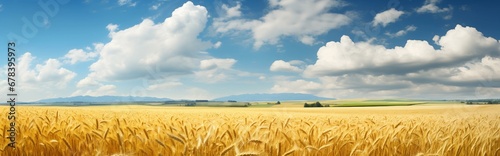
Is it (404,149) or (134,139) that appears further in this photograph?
(404,149)

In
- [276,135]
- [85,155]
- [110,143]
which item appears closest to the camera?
[85,155]

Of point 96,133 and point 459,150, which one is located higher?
point 96,133

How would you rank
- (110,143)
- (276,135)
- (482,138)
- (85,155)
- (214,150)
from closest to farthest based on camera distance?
(214,150) → (85,155) → (110,143) → (276,135) → (482,138)

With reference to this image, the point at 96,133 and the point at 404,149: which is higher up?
the point at 96,133

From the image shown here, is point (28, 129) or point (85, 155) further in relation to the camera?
point (28, 129)

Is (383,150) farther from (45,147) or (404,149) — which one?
(45,147)

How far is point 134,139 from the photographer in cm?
459

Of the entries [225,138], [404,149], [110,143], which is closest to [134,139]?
[110,143]

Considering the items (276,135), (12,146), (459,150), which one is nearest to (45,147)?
(12,146)

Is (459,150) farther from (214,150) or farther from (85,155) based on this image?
(85,155)

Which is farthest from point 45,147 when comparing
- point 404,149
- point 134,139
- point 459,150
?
point 459,150

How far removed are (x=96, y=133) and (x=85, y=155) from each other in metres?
0.32

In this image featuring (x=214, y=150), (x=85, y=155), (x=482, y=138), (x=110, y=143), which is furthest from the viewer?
(x=482, y=138)

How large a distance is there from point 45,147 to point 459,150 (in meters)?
5.11
